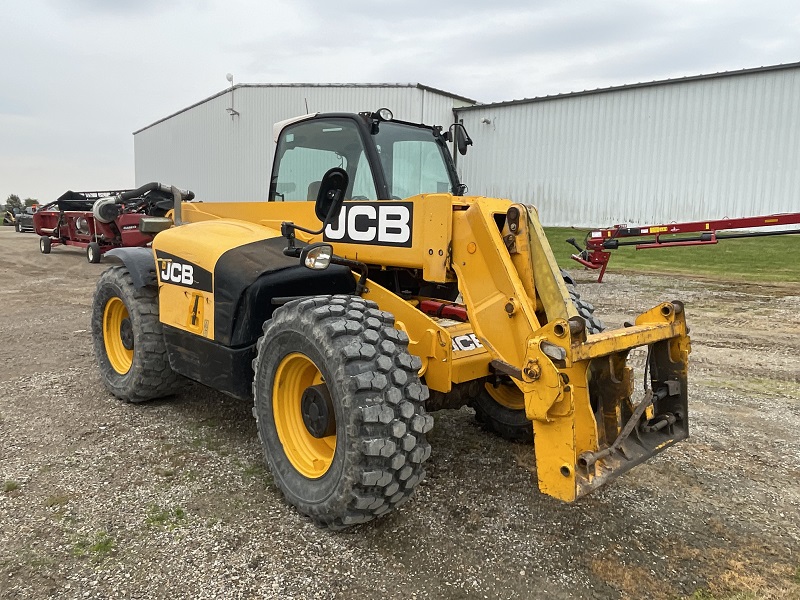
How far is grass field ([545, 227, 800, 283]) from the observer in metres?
13.2

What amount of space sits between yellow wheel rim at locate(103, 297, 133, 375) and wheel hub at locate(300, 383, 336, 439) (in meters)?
2.57

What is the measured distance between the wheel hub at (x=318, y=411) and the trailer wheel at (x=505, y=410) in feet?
Answer: 4.40

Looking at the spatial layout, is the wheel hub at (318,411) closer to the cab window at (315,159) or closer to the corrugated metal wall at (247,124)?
the cab window at (315,159)

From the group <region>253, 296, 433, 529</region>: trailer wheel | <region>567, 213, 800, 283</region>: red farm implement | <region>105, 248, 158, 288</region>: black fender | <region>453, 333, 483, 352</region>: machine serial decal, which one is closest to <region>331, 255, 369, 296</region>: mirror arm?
<region>253, 296, 433, 529</region>: trailer wheel

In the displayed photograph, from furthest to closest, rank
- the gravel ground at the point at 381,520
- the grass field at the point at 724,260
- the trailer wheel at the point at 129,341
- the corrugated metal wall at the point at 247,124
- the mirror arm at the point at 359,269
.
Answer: the corrugated metal wall at the point at 247,124 → the grass field at the point at 724,260 → the trailer wheel at the point at 129,341 → the mirror arm at the point at 359,269 → the gravel ground at the point at 381,520

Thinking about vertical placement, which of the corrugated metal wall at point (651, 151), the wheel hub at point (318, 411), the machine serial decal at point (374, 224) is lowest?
the wheel hub at point (318, 411)

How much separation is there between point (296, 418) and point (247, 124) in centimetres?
2590

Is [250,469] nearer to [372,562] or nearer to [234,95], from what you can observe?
[372,562]

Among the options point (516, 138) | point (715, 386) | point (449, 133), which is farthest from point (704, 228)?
point (516, 138)

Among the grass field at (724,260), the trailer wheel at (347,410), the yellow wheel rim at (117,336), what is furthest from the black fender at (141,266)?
the grass field at (724,260)

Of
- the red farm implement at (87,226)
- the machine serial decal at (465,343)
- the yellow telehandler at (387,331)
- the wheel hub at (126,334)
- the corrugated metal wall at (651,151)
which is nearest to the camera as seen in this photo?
the yellow telehandler at (387,331)

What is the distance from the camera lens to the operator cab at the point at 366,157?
393cm

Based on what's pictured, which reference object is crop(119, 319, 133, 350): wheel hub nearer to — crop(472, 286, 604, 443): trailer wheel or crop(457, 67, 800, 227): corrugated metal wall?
crop(472, 286, 604, 443): trailer wheel

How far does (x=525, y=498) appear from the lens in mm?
3504
